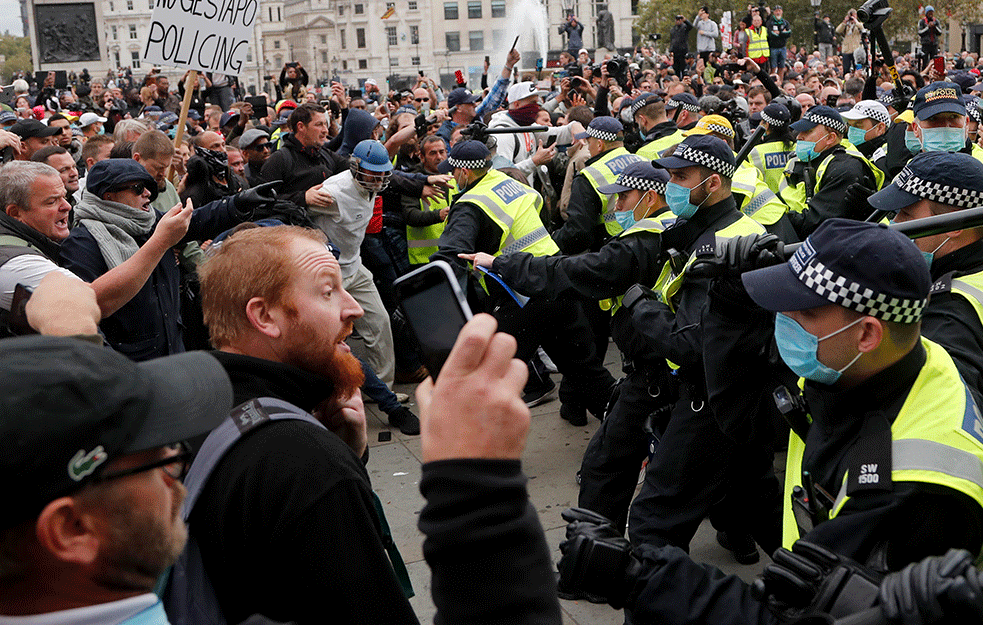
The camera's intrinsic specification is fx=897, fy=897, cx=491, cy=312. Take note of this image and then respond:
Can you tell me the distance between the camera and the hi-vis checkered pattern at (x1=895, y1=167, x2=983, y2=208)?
3.76 metres

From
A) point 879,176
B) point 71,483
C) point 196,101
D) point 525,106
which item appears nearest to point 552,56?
point 196,101

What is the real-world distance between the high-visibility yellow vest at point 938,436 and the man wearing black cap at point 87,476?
167 centimetres

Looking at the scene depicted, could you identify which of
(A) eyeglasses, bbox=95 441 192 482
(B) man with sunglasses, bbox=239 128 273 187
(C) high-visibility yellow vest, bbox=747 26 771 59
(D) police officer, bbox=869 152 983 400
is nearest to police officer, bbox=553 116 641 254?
(D) police officer, bbox=869 152 983 400

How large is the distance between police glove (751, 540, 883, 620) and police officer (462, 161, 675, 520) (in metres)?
2.38

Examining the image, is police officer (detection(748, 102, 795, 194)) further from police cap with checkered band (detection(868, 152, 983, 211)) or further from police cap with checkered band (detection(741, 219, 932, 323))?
police cap with checkered band (detection(741, 219, 932, 323))

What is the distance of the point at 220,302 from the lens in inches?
93.0

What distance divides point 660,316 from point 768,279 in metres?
1.43

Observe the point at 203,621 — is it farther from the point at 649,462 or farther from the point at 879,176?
the point at 879,176

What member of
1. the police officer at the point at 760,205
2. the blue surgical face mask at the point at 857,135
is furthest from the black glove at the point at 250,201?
the blue surgical face mask at the point at 857,135

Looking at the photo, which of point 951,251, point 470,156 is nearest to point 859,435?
point 951,251

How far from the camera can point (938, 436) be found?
7.32 ft

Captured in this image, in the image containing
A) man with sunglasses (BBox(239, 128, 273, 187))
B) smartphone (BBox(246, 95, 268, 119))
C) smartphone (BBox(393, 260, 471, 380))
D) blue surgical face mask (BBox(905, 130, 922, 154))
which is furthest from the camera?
smartphone (BBox(246, 95, 268, 119))

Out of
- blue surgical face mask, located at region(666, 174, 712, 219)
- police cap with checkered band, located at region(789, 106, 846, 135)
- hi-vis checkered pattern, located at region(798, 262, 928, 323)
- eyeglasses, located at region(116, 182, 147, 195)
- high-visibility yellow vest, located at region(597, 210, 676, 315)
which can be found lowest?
high-visibility yellow vest, located at region(597, 210, 676, 315)

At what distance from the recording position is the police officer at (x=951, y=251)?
3074 millimetres
